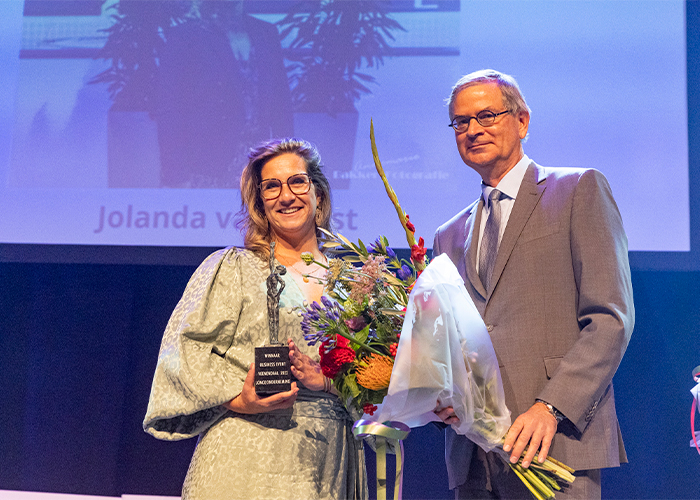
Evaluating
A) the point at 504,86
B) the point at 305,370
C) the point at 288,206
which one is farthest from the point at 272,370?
the point at 504,86

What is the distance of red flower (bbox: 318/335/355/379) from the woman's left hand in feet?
0.59

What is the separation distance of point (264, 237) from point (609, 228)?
1062 millimetres

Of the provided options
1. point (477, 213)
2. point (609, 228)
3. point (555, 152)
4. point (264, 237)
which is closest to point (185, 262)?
point (264, 237)

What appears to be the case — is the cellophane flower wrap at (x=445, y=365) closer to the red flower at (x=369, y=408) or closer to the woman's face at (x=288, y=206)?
the red flower at (x=369, y=408)

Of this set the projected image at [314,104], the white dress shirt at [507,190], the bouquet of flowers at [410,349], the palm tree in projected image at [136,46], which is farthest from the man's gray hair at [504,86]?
the palm tree in projected image at [136,46]

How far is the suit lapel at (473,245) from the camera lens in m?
1.58

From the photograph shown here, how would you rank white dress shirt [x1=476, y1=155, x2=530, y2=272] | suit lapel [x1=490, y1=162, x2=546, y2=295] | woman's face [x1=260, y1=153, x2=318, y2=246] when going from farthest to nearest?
1. woman's face [x1=260, y1=153, x2=318, y2=246]
2. white dress shirt [x1=476, y1=155, x2=530, y2=272]
3. suit lapel [x1=490, y1=162, x2=546, y2=295]

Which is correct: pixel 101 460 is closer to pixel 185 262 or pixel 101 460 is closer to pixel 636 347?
pixel 185 262

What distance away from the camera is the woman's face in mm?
1890

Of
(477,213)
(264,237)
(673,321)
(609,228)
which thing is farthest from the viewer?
(673,321)

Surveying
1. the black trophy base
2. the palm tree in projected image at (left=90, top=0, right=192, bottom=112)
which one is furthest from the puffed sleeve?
the palm tree in projected image at (left=90, top=0, right=192, bottom=112)

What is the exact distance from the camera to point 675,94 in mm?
2904

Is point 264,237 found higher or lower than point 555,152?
lower

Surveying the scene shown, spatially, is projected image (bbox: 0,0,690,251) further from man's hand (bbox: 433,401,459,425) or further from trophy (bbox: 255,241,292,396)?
man's hand (bbox: 433,401,459,425)
